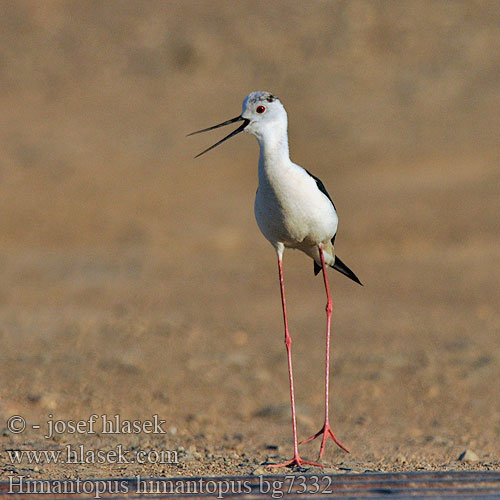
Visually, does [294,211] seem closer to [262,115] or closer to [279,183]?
[279,183]

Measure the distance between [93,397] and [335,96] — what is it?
667 inches

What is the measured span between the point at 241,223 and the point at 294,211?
34.7 feet

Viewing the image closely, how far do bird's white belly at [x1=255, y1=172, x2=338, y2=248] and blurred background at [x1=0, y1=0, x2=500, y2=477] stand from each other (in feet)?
4.25

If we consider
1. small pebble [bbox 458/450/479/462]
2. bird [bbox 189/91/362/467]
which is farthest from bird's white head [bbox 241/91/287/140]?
small pebble [bbox 458/450/479/462]

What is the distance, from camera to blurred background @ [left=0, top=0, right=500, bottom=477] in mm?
7246

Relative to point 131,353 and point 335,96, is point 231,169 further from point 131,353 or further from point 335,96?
point 131,353

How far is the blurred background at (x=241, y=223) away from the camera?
7.25 metres

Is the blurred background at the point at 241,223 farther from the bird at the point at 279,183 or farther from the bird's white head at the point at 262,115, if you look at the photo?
the bird's white head at the point at 262,115

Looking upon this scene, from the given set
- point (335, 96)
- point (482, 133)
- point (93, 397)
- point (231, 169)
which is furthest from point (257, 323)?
point (335, 96)

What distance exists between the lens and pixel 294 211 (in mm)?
5066

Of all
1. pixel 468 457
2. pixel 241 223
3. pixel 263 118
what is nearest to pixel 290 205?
pixel 263 118

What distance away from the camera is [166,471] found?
4.56 meters

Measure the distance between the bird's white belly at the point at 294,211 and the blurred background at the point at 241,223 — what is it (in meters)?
1.29

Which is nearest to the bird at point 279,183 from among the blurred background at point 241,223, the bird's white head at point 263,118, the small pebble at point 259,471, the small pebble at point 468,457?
the bird's white head at point 263,118
